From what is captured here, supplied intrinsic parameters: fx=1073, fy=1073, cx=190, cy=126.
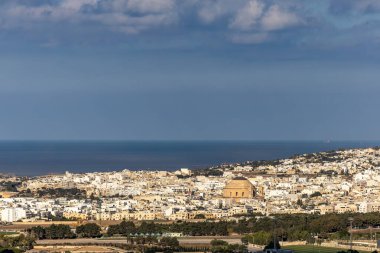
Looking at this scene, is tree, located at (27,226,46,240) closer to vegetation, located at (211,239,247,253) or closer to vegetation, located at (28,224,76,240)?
vegetation, located at (28,224,76,240)

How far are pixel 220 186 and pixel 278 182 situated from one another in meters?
4.89

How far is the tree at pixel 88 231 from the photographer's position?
5506cm

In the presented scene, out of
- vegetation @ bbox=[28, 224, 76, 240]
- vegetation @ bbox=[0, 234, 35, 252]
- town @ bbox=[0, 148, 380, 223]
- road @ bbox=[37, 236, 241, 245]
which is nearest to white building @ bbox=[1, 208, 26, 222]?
town @ bbox=[0, 148, 380, 223]

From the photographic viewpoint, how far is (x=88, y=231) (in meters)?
55.2

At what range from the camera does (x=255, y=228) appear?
185ft

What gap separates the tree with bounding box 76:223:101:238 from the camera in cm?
5506

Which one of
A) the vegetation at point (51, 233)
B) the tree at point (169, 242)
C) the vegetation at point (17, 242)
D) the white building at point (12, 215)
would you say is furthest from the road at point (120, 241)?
the white building at point (12, 215)

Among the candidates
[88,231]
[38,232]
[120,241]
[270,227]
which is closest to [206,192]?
[270,227]

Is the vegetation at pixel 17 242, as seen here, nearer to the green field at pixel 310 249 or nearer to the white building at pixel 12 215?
the green field at pixel 310 249

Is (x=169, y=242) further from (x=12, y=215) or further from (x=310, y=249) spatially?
(x=12, y=215)

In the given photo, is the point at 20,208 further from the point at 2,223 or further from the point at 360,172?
the point at 360,172

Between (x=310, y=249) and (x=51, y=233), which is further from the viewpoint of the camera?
(x=51, y=233)

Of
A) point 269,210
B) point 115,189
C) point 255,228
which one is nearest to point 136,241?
point 255,228

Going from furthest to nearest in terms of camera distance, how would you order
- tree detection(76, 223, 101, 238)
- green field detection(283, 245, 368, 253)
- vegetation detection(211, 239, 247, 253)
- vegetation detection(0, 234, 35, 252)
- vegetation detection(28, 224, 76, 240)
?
tree detection(76, 223, 101, 238), vegetation detection(28, 224, 76, 240), vegetation detection(0, 234, 35, 252), green field detection(283, 245, 368, 253), vegetation detection(211, 239, 247, 253)
